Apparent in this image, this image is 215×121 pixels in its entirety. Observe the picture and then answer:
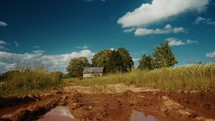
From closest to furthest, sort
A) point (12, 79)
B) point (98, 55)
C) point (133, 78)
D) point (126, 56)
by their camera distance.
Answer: point (12, 79)
point (133, 78)
point (126, 56)
point (98, 55)

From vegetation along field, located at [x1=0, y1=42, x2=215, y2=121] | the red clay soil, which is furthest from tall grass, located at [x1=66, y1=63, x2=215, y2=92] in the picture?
the red clay soil

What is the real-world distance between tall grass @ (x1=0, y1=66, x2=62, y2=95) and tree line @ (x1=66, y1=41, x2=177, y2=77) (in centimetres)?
773

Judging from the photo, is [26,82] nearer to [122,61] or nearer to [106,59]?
[122,61]

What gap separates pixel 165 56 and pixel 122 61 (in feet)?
49.3

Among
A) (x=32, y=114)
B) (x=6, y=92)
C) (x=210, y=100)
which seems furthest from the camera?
(x=6, y=92)

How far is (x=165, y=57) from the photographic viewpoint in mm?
44000

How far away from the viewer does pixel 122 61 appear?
57.0 metres

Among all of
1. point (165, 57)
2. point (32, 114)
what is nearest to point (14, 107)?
point (32, 114)

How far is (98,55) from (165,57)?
41071 millimetres

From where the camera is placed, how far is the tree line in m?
43.8

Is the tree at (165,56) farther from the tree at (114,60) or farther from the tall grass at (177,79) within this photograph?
the tall grass at (177,79)

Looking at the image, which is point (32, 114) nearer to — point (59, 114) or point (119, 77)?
point (59, 114)

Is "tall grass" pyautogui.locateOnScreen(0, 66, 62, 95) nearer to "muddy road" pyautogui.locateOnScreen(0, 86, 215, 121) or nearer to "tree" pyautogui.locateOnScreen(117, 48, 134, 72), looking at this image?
"muddy road" pyautogui.locateOnScreen(0, 86, 215, 121)

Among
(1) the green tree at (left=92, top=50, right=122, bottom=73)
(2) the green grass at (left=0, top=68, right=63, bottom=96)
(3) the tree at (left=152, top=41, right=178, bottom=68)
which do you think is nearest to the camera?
(2) the green grass at (left=0, top=68, right=63, bottom=96)
